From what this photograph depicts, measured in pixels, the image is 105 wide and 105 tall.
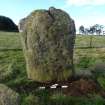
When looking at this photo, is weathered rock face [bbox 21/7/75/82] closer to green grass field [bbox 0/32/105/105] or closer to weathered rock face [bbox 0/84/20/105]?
green grass field [bbox 0/32/105/105]

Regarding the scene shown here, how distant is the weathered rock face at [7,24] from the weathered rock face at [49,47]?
80.7ft

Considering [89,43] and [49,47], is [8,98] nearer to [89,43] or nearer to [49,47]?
[49,47]

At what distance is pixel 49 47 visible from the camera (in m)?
16.4

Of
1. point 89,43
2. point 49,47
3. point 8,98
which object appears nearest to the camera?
point 8,98

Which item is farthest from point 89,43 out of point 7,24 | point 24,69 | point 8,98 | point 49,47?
point 8,98

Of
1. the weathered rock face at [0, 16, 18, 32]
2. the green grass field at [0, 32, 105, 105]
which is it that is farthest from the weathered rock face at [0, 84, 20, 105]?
the weathered rock face at [0, 16, 18, 32]

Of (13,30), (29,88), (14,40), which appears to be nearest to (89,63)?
(29,88)

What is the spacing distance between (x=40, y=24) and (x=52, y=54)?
1.36 meters

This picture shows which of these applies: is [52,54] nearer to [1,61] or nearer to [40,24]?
[40,24]

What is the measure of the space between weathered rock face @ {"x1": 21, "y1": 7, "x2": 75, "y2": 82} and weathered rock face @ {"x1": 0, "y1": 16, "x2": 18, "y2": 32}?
2461 centimetres

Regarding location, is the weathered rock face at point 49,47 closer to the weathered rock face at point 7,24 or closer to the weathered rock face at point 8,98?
the weathered rock face at point 8,98

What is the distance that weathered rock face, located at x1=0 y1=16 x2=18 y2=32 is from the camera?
4144 cm

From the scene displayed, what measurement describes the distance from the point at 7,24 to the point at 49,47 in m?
26.6

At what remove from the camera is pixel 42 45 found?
1647cm
